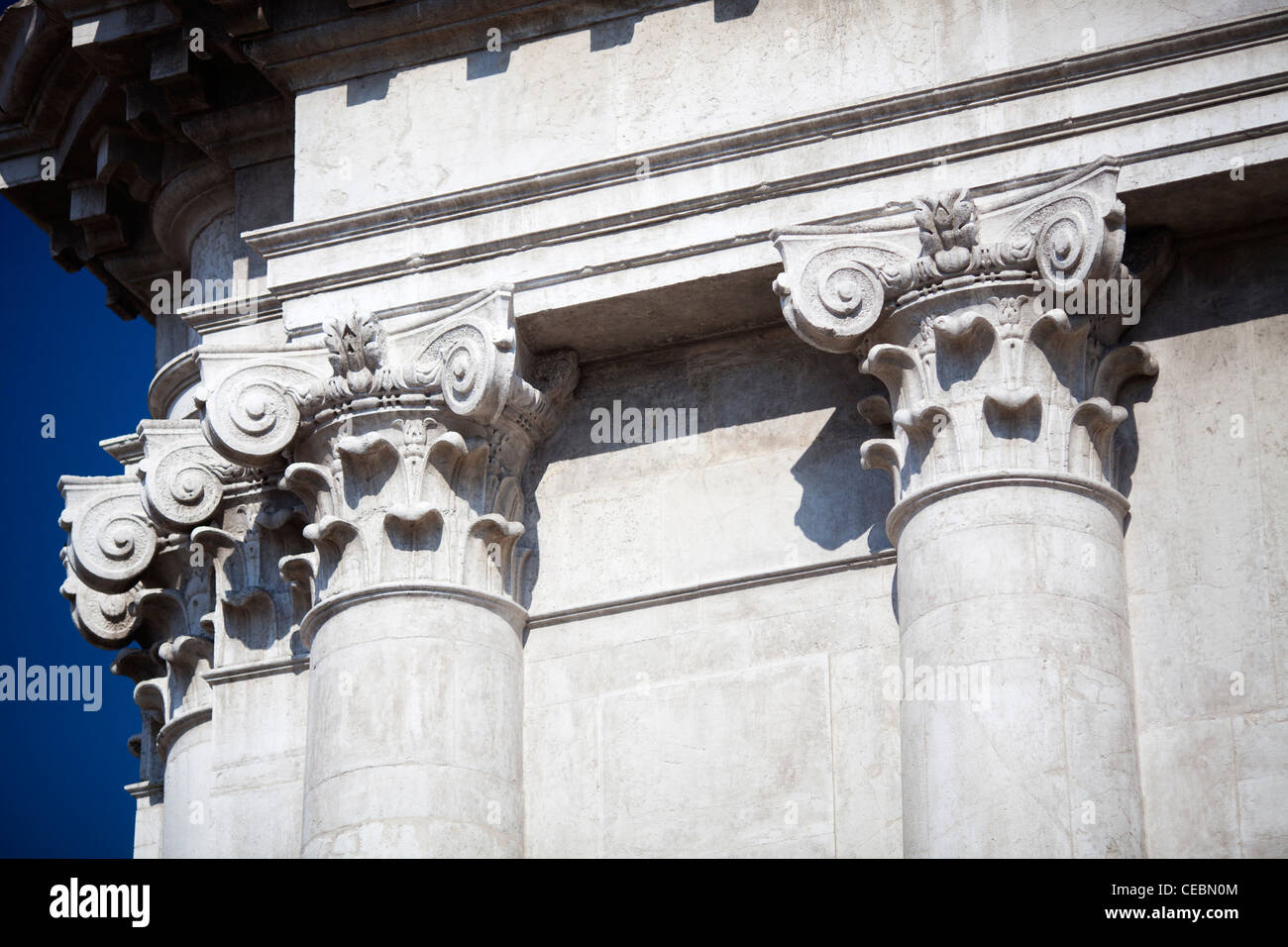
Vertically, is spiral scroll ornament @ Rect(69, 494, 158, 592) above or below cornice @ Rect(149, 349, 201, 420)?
below

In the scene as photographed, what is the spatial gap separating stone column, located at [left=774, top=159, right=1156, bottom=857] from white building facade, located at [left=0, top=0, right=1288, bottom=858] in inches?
1.4

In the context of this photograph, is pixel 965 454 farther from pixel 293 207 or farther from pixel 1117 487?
pixel 293 207

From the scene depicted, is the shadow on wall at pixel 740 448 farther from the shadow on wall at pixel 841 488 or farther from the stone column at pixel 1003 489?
the stone column at pixel 1003 489

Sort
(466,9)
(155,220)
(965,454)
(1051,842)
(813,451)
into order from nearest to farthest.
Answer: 1. (1051,842)
2. (965,454)
3. (813,451)
4. (466,9)
5. (155,220)

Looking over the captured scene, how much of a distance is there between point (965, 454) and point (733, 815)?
348cm

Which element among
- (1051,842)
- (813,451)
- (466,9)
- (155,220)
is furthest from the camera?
(155,220)

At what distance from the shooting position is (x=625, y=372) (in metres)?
23.6

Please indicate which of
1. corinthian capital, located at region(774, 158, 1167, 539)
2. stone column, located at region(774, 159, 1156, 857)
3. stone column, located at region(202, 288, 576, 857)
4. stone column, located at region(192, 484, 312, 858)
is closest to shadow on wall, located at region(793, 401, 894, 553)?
stone column, located at region(774, 159, 1156, 857)

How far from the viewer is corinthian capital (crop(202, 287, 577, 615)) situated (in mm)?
22391

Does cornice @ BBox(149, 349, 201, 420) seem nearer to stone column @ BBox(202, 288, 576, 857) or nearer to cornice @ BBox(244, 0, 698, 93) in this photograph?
stone column @ BBox(202, 288, 576, 857)

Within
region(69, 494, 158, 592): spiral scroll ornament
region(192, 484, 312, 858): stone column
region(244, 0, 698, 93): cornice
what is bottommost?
region(192, 484, 312, 858): stone column

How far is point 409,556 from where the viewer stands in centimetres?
2231

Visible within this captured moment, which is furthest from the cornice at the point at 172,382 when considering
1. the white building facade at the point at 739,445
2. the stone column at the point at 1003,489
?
the stone column at the point at 1003,489
